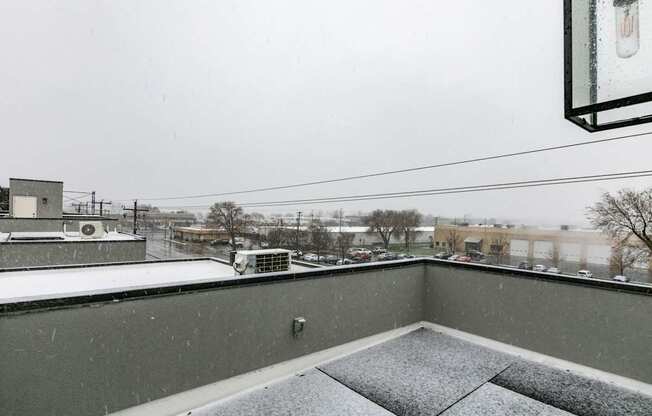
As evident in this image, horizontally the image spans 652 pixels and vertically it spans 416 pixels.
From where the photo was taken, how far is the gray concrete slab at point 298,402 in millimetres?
2131

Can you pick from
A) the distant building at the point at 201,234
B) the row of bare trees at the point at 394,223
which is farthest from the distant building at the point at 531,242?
the distant building at the point at 201,234

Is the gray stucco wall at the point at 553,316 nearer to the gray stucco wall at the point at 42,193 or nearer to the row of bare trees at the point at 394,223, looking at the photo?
the gray stucco wall at the point at 42,193

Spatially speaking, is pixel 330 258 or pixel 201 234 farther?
pixel 201 234

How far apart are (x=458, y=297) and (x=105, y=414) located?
343 centimetres

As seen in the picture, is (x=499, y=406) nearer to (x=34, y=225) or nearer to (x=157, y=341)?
(x=157, y=341)

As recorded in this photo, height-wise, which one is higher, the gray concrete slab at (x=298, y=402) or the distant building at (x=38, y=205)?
the distant building at (x=38, y=205)

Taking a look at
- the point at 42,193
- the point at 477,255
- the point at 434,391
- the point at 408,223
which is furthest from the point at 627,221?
the point at 42,193

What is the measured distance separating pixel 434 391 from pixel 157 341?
7.04 ft

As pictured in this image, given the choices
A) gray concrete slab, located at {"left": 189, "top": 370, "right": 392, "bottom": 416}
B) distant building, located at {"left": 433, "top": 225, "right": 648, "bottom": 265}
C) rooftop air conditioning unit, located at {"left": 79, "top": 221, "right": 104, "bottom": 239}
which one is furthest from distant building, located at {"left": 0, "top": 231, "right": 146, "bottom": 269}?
distant building, located at {"left": 433, "top": 225, "right": 648, "bottom": 265}


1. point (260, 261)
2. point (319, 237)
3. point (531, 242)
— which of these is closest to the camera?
point (260, 261)

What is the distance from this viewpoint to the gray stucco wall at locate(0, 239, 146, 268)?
8.73m

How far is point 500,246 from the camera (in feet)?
76.3

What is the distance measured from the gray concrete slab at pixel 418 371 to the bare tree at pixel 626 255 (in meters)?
19.4

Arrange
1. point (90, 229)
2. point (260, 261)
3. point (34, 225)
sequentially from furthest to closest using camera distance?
point (34, 225) → point (90, 229) → point (260, 261)
